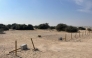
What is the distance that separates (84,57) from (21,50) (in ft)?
19.8

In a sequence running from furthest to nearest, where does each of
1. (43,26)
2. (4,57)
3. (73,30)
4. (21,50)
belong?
(43,26) → (73,30) → (21,50) → (4,57)

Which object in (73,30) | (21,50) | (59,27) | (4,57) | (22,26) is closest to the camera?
(4,57)

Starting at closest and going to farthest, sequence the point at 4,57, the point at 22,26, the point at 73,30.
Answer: the point at 4,57 → the point at 73,30 → the point at 22,26

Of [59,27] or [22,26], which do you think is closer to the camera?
[59,27]

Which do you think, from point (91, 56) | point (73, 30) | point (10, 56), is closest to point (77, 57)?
point (91, 56)

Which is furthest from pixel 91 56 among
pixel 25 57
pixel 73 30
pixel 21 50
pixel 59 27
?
pixel 59 27

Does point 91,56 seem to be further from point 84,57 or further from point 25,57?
point 25,57

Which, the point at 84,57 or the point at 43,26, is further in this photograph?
the point at 43,26

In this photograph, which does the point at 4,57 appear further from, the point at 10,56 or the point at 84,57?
the point at 84,57

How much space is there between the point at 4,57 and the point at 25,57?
1644mm

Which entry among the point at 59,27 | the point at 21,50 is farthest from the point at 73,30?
the point at 21,50

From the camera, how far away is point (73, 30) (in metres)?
50.2

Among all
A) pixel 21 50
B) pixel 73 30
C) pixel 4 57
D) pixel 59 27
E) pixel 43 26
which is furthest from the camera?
pixel 43 26

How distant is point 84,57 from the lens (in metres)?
11.0
